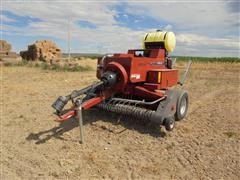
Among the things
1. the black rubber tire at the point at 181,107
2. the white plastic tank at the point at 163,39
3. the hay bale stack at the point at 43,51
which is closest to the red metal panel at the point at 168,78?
the black rubber tire at the point at 181,107

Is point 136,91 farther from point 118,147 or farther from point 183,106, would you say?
point 118,147

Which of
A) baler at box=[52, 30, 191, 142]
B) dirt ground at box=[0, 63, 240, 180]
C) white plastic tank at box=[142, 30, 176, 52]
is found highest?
white plastic tank at box=[142, 30, 176, 52]

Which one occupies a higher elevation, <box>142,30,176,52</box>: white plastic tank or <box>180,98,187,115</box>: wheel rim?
<box>142,30,176,52</box>: white plastic tank

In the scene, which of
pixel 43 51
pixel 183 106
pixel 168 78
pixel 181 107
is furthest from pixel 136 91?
pixel 43 51

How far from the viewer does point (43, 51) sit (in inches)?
1169

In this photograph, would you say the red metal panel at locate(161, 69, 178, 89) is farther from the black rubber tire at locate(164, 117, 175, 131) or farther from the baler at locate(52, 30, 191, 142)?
the black rubber tire at locate(164, 117, 175, 131)

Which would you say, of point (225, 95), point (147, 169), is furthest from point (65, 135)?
point (225, 95)

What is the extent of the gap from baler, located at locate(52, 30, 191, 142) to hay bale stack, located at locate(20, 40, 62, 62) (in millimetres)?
23085

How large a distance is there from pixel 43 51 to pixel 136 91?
2508 centimetres

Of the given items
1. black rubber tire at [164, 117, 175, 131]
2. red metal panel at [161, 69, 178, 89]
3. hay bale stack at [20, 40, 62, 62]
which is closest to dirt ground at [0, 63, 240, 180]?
black rubber tire at [164, 117, 175, 131]

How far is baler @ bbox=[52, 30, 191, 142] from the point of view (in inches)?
223

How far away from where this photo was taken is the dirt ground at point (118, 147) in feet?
A: 14.7

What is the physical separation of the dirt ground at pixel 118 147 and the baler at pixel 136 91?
0.36 m

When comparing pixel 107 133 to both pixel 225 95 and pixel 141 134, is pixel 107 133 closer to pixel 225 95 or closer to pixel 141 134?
pixel 141 134
